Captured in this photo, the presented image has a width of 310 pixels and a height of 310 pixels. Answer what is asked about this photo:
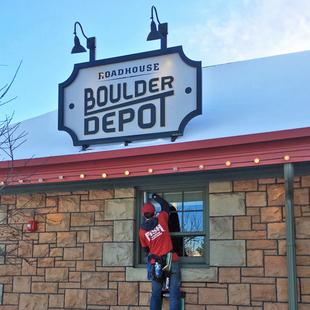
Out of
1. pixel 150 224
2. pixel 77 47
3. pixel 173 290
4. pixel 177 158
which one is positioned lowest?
pixel 173 290

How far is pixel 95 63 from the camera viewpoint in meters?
9.36

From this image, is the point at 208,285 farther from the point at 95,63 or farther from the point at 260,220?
the point at 95,63

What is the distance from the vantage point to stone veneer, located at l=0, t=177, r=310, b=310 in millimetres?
6980

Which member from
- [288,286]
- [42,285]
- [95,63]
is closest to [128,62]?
[95,63]

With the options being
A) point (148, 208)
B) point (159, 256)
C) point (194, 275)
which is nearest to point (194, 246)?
point (194, 275)

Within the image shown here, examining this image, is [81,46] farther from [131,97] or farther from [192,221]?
[192,221]

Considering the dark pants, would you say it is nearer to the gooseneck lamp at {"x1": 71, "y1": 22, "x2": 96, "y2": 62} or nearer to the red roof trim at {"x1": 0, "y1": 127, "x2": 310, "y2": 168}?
the red roof trim at {"x1": 0, "y1": 127, "x2": 310, "y2": 168}

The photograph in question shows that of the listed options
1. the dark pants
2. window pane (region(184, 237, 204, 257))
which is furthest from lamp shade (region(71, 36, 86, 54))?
the dark pants

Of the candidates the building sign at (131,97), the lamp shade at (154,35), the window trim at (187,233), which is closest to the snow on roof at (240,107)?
the building sign at (131,97)

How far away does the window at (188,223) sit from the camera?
768 cm

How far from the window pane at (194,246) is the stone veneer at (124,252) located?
0.35 m

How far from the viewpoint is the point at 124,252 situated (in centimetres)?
789

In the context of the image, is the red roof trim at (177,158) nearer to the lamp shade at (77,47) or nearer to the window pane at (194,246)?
the window pane at (194,246)

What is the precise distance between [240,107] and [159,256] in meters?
3.01
